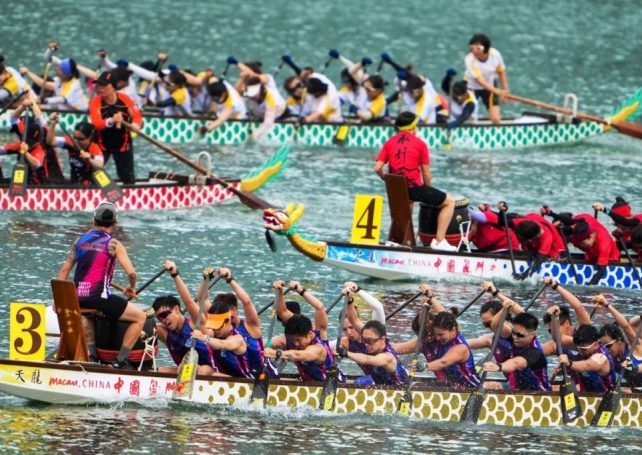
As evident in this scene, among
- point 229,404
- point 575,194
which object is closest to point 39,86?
point 575,194

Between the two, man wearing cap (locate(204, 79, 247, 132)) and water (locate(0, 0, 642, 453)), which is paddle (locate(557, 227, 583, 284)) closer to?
water (locate(0, 0, 642, 453))

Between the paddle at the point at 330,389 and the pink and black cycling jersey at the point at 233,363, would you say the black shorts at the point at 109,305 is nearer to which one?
the pink and black cycling jersey at the point at 233,363

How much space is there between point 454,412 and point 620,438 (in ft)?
5.32

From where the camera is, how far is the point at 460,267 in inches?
915

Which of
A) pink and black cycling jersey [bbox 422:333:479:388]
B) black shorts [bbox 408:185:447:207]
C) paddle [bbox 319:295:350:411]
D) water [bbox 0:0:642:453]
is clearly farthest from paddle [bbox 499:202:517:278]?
paddle [bbox 319:295:350:411]

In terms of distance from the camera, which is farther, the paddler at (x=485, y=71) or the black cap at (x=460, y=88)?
the paddler at (x=485, y=71)

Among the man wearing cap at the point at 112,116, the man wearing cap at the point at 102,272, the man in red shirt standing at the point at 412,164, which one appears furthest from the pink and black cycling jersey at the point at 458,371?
the man wearing cap at the point at 112,116

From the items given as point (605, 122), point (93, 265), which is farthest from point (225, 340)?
point (605, 122)

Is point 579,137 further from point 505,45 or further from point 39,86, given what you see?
point 505,45

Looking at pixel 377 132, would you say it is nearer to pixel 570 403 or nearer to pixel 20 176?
pixel 20 176

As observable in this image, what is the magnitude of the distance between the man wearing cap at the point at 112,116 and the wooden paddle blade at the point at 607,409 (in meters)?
9.78

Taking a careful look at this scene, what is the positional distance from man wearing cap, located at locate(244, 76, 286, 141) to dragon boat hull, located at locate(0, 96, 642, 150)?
14 centimetres

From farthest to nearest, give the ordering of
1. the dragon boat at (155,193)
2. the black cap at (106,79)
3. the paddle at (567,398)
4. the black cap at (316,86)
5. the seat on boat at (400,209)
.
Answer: the black cap at (316,86) < the dragon boat at (155,193) < the black cap at (106,79) < the seat on boat at (400,209) < the paddle at (567,398)

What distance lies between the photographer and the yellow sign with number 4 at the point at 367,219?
73.7 ft
